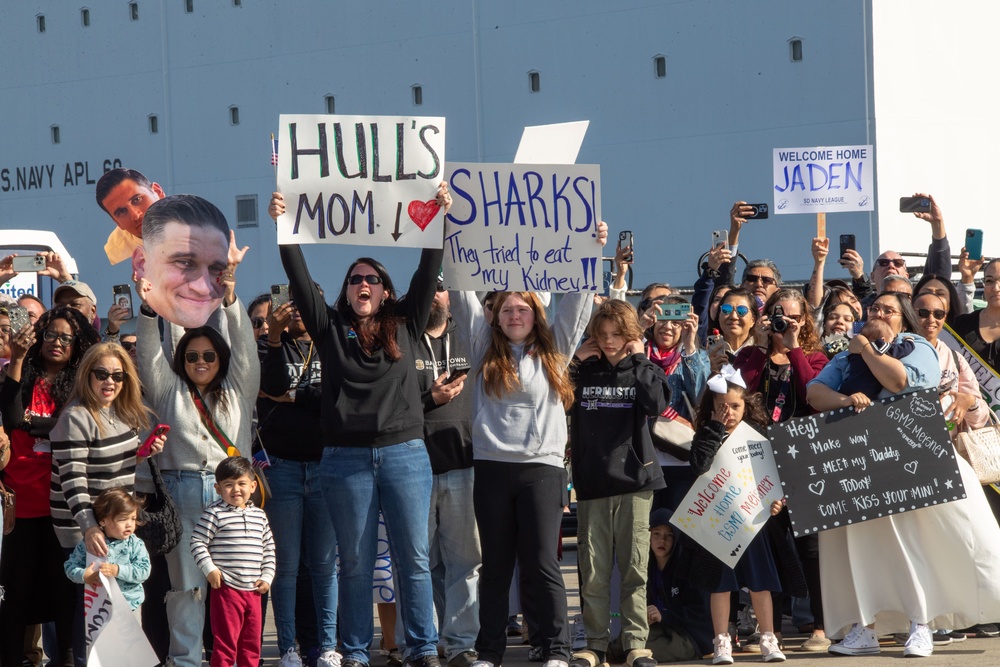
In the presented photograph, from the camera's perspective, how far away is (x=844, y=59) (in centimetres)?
2214

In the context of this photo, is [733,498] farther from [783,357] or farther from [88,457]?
[88,457]

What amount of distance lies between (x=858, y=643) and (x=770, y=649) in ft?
1.42

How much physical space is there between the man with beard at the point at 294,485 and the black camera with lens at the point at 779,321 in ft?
7.32

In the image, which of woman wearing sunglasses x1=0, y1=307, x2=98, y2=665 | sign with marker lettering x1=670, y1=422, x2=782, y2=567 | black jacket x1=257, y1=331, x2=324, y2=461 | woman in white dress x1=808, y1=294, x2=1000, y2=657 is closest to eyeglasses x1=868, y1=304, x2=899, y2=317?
woman in white dress x1=808, y1=294, x2=1000, y2=657

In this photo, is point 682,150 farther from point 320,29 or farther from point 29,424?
point 29,424

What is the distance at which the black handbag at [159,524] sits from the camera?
18.9ft

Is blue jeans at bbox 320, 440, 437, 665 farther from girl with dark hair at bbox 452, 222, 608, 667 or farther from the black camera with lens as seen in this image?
the black camera with lens

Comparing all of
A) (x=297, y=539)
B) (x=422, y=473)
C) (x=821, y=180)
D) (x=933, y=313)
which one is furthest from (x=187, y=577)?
(x=821, y=180)

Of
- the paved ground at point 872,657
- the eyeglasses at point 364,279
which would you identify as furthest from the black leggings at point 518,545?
the eyeglasses at point 364,279

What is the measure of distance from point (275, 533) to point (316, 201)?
155 cm

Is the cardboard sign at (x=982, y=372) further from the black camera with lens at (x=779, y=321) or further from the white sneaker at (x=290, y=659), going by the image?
the white sneaker at (x=290, y=659)

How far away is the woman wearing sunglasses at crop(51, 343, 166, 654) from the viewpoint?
585cm

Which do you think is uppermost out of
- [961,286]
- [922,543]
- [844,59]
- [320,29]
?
[320,29]

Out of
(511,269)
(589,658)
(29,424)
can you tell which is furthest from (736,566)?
(29,424)
